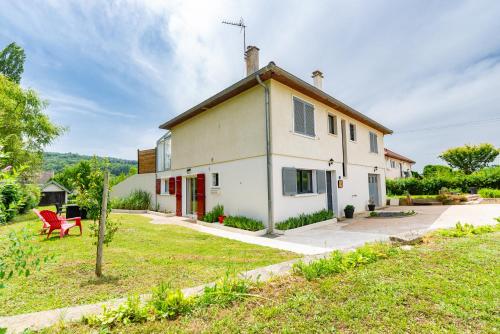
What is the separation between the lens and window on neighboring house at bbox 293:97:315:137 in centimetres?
1056

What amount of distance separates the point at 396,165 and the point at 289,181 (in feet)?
100

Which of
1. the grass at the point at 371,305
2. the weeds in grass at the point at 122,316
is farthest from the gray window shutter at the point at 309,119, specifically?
the weeds in grass at the point at 122,316

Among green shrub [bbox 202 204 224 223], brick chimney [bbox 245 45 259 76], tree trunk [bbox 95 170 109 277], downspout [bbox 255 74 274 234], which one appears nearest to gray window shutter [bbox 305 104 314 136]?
downspout [bbox 255 74 274 234]

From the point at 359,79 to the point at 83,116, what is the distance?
865 inches

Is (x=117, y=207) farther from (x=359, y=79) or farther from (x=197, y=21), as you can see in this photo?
(x=359, y=79)

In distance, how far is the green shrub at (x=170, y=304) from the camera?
2.90m

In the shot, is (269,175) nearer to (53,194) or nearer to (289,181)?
(289,181)

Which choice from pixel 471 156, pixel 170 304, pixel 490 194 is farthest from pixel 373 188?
pixel 471 156

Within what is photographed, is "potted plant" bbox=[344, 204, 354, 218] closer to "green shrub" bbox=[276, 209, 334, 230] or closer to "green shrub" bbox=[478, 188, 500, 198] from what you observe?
"green shrub" bbox=[276, 209, 334, 230]

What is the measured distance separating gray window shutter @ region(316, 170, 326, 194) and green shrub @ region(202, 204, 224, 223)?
466cm

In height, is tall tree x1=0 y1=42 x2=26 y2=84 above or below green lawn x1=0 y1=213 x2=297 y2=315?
above

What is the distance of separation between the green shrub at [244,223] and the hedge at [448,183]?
22093mm

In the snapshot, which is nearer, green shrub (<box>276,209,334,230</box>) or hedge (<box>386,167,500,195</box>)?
green shrub (<box>276,209,334,230</box>)

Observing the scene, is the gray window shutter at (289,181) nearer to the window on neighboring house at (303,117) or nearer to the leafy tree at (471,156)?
the window on neighboring house at (303,117)
